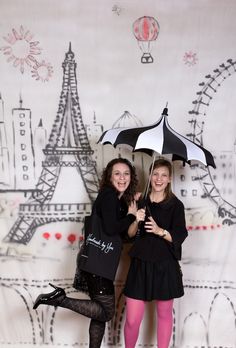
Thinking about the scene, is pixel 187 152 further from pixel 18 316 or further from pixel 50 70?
pixel 18 316

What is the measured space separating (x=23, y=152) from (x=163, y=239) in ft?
3.50

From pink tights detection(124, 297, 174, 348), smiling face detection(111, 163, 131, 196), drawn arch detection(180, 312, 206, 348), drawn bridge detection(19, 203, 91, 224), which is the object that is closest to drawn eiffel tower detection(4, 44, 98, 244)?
drawn bridge detection(19, 203, 91, 224)

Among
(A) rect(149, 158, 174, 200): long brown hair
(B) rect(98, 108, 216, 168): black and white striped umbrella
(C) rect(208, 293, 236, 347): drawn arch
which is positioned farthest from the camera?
(C) rect(208, 293, 236, 347): drawn arch

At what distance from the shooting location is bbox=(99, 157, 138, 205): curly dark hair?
2346 millimetres

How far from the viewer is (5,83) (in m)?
2.55

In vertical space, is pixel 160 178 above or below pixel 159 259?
above

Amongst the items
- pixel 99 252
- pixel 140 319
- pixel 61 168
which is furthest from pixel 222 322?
pixel 61 168

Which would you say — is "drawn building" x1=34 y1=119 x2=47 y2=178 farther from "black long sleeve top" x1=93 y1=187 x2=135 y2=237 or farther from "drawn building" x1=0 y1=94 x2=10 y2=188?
"black long sleeve top" x1=93 y1=187 x2=135 y2=237

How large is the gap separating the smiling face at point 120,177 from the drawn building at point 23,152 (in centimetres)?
60

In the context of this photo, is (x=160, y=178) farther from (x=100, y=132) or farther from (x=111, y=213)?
(x=100, y=132)

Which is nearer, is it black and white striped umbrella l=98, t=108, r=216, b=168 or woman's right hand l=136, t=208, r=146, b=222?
black and white striped umbrella l=98, t=108, r=216, b=168

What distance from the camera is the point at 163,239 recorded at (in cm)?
222

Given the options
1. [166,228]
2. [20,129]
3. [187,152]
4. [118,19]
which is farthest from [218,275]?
[118,19]

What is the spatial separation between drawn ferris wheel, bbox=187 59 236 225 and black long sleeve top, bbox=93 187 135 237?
61 centimetres
